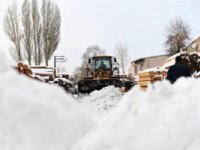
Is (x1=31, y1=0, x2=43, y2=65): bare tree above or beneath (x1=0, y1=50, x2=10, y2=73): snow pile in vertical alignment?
above

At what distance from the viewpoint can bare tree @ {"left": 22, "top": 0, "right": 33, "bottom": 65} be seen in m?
44.6

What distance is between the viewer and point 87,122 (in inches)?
115

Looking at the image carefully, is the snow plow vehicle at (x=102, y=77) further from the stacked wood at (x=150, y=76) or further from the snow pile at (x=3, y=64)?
the snow pile at (x=3, y=64)

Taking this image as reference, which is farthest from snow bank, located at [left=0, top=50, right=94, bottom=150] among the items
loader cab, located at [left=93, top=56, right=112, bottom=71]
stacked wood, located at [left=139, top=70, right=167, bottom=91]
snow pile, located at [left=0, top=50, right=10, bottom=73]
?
loader cab, located at [left=93, top=56, right=112, bottom=71]

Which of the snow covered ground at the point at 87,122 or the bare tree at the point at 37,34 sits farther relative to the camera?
the bare tree at the point at 37,34

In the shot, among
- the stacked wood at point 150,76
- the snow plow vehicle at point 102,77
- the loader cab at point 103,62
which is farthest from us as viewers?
the loader cab at point 103,62

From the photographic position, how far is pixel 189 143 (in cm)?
275

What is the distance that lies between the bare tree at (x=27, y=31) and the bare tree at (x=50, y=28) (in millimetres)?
1674

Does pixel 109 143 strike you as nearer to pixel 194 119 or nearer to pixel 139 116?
pixel 139 116

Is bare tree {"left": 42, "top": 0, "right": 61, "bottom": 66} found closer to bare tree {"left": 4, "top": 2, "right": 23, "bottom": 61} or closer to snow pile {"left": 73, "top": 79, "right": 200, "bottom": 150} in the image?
bare tree {"left": 4, "top": 2, "right": 23, "bottom": 61}

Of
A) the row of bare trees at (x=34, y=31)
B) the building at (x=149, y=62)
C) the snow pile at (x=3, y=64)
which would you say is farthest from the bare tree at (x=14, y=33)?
the snow pile at (x=3, y=64)

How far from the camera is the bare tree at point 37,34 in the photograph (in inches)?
1782

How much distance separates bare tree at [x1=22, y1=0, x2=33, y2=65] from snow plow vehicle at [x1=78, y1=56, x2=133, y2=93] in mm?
16015

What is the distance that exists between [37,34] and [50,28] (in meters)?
1.90
